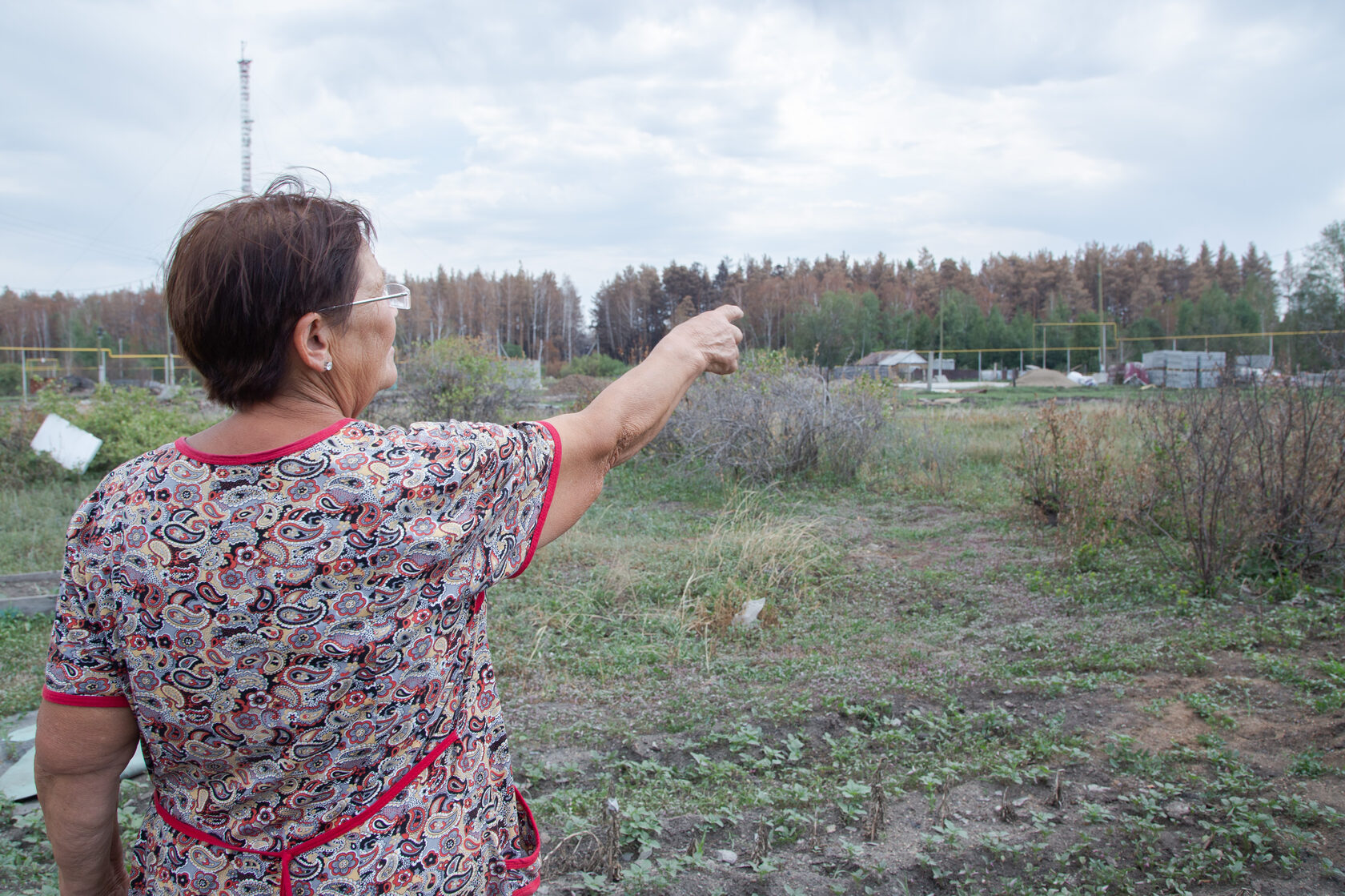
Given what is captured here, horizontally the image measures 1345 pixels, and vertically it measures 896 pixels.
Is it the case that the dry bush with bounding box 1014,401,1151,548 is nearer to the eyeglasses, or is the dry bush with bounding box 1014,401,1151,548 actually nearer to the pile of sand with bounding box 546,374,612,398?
the pile of sand with bounding box 546,374,612,398

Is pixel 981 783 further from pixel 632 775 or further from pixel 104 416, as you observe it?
pixel 104 416

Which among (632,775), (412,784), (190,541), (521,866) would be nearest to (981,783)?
(632,775)

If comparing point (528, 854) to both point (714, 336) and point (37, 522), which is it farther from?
point (37, 522)

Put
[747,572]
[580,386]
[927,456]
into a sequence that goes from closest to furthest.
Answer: [747,572] < [927,456] < [580,386]

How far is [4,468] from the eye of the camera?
11.2 metres

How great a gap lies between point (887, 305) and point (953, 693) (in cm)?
5877

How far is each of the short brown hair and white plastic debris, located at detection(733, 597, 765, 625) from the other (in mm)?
4812

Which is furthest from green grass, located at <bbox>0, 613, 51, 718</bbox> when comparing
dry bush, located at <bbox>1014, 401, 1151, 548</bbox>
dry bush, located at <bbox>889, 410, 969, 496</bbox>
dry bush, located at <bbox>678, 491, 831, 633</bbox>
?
dry bush, located at <bbox>889, 410, 969, 496</bbox>

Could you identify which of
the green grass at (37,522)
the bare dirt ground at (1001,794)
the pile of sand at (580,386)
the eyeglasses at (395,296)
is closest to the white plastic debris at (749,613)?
the bare dirt ground at (1001,794)

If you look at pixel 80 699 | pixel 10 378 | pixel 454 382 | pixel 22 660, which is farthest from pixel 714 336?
pixel 10 378

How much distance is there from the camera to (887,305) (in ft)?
197

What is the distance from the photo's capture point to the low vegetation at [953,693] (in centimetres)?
271

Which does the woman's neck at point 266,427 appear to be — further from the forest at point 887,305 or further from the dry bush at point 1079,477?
the forest at point 887,305

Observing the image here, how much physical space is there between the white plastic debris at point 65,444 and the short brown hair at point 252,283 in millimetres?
12801
